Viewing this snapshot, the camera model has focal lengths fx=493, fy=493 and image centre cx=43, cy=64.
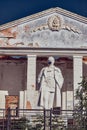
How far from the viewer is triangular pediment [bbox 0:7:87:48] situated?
930 inches

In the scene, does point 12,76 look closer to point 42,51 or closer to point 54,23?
point 42,51

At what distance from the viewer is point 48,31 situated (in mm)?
23844

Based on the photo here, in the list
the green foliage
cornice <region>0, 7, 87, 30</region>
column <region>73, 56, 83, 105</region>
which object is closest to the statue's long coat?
column <region>73, 56, 83, 105</region>

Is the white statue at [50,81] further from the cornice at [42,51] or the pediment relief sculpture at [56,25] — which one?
the pediment relief sculpture at [56,25]

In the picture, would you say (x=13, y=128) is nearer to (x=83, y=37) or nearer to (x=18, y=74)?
(x=83, y=37)

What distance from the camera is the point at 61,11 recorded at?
23.9 metres

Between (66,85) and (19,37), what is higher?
(19,37)

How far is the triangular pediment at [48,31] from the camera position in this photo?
2361cm

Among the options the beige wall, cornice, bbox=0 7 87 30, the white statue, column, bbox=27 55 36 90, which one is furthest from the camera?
the beige wall

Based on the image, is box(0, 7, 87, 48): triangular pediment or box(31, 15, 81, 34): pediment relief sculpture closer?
box(0, 7, 87, 48): triangular pediment

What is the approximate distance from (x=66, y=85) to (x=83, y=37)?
3.46 metres

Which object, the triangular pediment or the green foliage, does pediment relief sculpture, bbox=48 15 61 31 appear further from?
the green foliage

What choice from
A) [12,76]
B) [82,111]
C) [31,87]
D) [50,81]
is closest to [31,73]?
[31,87]

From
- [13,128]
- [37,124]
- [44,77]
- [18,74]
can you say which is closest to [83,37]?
[44,77]
